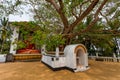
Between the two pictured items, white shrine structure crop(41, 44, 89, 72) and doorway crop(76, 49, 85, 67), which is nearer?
white shrine structure crop(41, 44, 89, 72)

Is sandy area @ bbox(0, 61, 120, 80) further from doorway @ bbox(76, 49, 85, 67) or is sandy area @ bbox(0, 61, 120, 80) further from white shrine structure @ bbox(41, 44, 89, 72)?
doorway @ bbox(76, 49, 85, 67)

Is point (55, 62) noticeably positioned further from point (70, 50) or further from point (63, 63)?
point (70, 50)

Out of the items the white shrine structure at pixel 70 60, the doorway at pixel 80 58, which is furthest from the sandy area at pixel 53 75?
the doorway at pixel 80 58

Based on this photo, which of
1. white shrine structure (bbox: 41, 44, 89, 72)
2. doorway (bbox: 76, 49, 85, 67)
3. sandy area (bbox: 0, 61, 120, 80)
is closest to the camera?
sandy area (bbox: 0, 61, 120, 80)

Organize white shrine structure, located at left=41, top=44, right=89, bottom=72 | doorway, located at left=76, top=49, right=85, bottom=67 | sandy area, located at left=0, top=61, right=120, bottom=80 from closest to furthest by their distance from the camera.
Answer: sandy area, located at left=0, top=61, right=120, bottom=80 → white shrine structure, located at left=41, top=44, right=89, bottom=72 → doorway, located at left=76, top=49, right=85, bottom=67

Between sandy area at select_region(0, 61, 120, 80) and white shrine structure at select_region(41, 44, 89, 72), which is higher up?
white shrine structure at select_region(41, 44, 89, 72)

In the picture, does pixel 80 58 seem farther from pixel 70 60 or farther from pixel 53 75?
pixel 53 75

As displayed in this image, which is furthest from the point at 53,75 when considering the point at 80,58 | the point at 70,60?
the point at 80,58

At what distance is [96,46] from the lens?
1494cm

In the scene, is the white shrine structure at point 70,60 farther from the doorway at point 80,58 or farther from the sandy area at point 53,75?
the sandy area at point 53,75

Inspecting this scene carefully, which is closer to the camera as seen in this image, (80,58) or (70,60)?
(70,60)

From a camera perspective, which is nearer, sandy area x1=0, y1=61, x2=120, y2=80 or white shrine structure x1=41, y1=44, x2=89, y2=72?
sandy area x1=0, y1=61, x2=120, y2=80

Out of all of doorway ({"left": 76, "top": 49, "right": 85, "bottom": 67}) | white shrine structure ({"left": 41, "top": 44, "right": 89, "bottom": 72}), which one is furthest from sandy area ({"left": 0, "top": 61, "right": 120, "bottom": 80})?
doorway ({"left": 76, "top": 49, "right": 85, "bottom": 67})

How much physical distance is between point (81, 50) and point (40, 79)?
3595 millimetres
